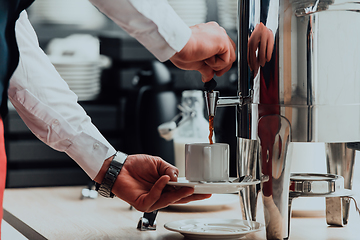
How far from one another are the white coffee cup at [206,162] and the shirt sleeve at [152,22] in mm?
144

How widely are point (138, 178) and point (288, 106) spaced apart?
28cm

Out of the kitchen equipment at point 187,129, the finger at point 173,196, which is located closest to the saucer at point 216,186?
the finger at point 173,196

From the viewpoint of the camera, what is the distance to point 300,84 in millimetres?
679

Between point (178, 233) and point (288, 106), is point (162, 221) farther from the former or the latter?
point (288, 106)

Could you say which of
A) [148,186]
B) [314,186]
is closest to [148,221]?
[148,186]

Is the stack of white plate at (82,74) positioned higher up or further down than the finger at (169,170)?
higher up

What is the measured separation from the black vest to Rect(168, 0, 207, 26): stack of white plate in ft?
4.37

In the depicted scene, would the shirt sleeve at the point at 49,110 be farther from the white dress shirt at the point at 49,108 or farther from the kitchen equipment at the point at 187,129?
the kitchen equipment at the point at 187,129

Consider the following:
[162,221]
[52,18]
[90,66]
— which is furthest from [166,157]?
[52,18]

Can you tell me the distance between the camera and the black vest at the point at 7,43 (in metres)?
0.52

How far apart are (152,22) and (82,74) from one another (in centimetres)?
113

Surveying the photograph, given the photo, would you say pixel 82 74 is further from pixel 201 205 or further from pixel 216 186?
pixel 216 186

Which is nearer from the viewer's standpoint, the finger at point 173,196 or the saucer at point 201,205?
the finger at point 173,196

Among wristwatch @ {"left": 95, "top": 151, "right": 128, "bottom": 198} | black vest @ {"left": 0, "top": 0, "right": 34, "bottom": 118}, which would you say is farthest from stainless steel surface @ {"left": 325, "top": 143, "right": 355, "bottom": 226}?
black vest @ {"left": 0, "top": 0, "right": 34, "bottom": 118}
